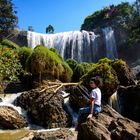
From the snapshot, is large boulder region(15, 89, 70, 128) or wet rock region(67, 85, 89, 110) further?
wet rock region(67, 85, 89, 110)

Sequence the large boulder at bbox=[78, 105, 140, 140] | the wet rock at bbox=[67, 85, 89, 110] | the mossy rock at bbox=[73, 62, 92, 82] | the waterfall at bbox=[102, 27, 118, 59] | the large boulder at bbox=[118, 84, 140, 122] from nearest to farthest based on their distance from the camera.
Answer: the large boulder at bbox=[78, 105, 140, 140] → the wet rock at bbox=[67, 85, 89, 110] → the large boulder at bbox=[118, 84, 140, 122] → the mossy rock at bbox=[73, 62, 92, 82] → the waterfall at bbox=[102, 27, 118, 59]

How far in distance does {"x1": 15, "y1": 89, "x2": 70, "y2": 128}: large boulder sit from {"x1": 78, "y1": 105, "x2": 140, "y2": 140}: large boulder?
24.4 feet

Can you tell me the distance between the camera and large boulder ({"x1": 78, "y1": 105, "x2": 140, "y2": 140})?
1050 centimetres

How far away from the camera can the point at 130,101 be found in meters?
20.6

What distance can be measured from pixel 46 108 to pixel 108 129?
8.12m

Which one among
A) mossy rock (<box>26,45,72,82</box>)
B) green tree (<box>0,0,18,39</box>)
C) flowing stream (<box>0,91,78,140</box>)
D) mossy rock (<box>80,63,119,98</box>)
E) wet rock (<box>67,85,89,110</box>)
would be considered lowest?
flowing stream (<box>0,91,78,140</box>)

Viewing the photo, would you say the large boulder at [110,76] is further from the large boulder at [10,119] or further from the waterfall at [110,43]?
the waterfall at [110,43]

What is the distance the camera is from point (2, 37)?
45.8m

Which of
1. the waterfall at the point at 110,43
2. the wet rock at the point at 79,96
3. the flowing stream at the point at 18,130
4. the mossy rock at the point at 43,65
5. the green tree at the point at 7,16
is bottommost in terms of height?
the flowing stream at the point at 18,130

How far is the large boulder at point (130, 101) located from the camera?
2002cm

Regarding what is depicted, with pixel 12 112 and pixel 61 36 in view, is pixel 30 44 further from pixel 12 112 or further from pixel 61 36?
pixel 12 112

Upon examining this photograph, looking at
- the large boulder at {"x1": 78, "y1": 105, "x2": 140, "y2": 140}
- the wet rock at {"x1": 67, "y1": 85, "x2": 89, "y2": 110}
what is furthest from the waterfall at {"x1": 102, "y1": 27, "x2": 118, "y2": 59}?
the large boulder at {"x1": 78, "y1": 105, "x2": 140, "y2": 140}

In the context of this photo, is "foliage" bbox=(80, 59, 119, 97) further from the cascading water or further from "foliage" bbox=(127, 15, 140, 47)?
"foliage" bbox=(127, 15, 140, 47)

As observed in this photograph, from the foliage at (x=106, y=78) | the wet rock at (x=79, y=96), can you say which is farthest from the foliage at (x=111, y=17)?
the wet rock at (x=79, y=96)
